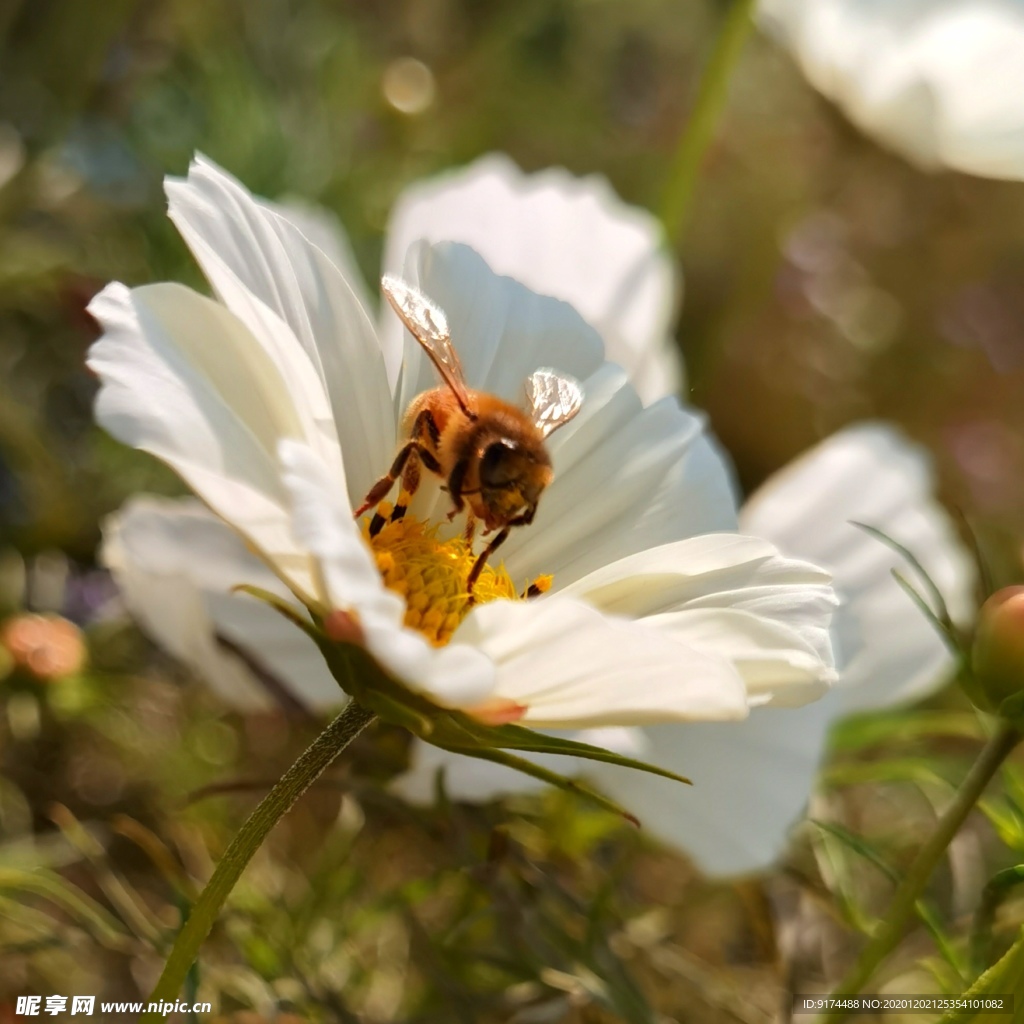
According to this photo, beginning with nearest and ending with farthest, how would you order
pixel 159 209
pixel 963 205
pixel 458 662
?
1. pixel 458 662
2. pixel 159 209
3. pixel 963 205

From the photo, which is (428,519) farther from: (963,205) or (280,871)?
(963,205)

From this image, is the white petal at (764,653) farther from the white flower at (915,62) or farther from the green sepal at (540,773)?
the white flower at (915,62)

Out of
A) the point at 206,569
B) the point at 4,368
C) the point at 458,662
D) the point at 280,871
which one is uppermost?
the point at 458,662

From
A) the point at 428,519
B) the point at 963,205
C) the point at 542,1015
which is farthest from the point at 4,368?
the point at 963,205

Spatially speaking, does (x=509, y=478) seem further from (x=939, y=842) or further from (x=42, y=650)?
(x=42, y=650)

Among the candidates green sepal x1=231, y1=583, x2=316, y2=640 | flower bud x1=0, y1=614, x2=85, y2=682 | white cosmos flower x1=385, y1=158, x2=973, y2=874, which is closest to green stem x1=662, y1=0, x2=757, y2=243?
white cosmos flower x1=385, y1=158, x2=973, y2=874

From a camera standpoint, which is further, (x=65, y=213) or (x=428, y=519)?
(x=65, y=213)

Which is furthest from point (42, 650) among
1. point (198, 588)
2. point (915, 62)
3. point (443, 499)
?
point (915, 62)
